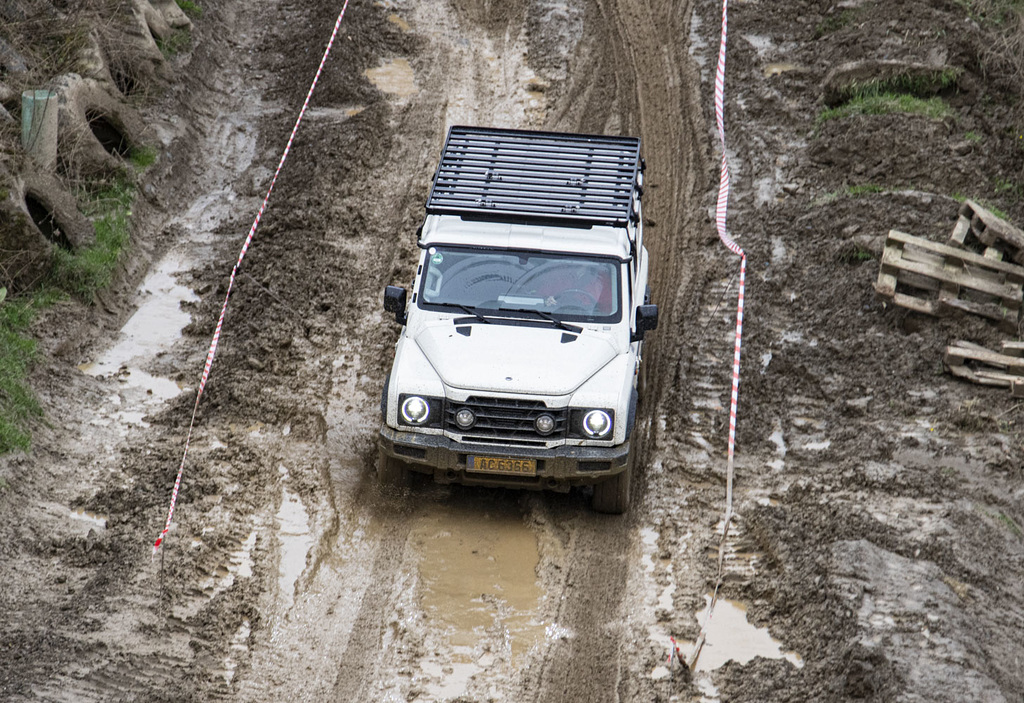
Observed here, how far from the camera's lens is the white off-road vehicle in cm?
837

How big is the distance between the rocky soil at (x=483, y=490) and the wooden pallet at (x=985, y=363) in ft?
0.46

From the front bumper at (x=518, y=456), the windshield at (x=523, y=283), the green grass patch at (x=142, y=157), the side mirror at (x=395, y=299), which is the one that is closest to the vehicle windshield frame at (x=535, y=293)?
the windshield at (x=523, y=283)

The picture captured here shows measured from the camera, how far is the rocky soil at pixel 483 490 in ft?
24.5

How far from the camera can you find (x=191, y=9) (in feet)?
57.3

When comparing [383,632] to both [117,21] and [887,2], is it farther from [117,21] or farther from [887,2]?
[887,2]

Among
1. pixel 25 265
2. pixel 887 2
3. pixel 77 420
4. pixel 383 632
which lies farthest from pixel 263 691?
pixel 887 2

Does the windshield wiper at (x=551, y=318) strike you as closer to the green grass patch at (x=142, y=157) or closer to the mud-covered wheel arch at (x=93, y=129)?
the mud-covered wheel arch at (x=93, y=129)

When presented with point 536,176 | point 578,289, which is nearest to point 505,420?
point 578,289

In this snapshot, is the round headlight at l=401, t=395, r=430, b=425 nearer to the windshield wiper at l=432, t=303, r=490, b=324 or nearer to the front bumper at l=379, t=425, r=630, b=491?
the front bumper at l=379, t=425, r=630, b=491

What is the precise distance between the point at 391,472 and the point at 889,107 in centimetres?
879

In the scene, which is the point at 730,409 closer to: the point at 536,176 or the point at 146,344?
the point at 536,176

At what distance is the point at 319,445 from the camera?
32.4 feet

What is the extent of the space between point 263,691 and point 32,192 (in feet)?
23.5

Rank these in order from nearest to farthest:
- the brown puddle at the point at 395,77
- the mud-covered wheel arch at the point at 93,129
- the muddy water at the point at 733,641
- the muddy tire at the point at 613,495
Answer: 1. the muddy water at the point at 733,641
2. the muddy tire at the point at 613,495
3. the mud-covered wheel arch at the point at 93,129
4. the brown puddle at the point at 395,77
